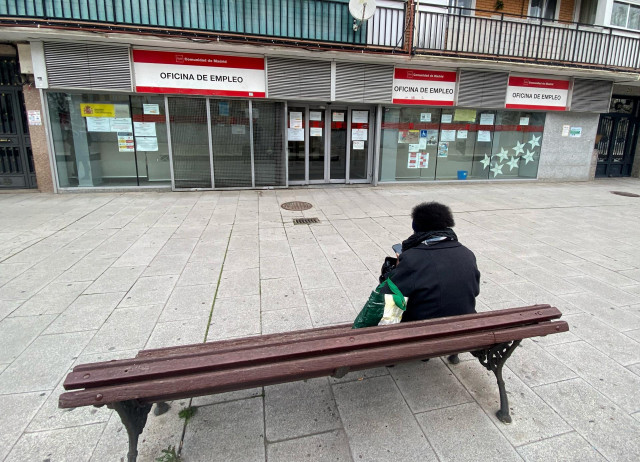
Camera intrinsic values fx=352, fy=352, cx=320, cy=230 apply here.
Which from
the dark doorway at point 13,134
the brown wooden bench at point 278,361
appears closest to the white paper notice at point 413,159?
the brown wooden bench at point 278,361

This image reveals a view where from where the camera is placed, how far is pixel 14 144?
344 inches

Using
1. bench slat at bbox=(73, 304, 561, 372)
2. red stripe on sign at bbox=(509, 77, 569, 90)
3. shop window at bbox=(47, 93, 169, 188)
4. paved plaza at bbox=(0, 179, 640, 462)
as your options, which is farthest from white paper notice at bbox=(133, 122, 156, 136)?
red stripe on sign at bbox=(509, 77, 569, 90)

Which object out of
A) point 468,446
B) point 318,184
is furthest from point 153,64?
point 468,446

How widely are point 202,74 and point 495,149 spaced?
30.5ft

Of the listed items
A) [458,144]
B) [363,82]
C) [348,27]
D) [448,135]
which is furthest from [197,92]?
[458,144]

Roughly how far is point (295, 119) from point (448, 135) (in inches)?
194

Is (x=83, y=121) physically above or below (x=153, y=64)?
below

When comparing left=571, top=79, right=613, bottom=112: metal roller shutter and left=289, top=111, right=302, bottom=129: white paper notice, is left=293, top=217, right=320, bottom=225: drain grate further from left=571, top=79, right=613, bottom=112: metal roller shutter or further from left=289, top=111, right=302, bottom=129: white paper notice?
left=571, top=79, right=613, bottom=112: metal roller shutter

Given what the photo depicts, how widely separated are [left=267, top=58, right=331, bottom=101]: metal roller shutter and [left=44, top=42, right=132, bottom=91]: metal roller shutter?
11.0ft

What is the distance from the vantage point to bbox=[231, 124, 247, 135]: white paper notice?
9.27 metres

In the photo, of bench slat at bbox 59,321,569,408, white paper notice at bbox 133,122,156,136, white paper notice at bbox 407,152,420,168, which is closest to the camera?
bench slat at bbox 59,321,569,408

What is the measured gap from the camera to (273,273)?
14.4 feet

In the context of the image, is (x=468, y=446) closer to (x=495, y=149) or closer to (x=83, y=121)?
(x=83, y=121)

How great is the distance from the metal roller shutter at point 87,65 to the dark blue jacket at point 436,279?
28.6 ft
